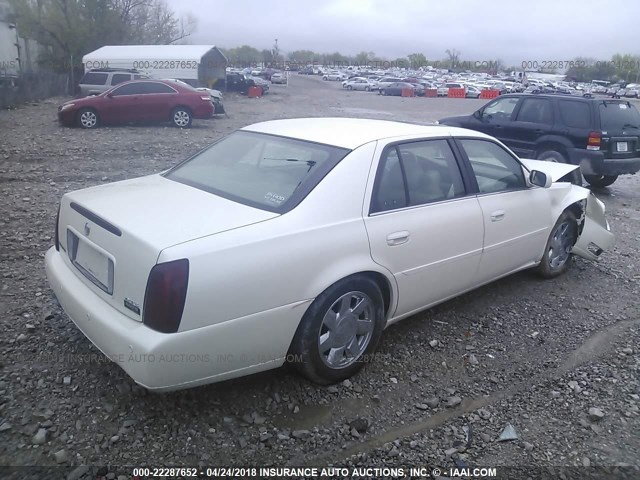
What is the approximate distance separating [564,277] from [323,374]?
3162 millimetres

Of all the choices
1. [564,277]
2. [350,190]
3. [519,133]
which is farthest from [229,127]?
[350,190]

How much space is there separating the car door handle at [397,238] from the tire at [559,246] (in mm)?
2080

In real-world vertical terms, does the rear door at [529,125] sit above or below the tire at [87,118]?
above

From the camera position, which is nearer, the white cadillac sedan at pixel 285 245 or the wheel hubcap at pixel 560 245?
the white cadillac sedan at pixel 285 245

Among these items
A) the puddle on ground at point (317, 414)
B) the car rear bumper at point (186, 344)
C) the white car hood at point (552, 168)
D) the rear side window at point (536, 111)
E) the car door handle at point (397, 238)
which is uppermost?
the rear side window at point (536, 111)

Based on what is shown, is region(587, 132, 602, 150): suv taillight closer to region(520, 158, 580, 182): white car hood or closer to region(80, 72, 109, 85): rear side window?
region(520, 158, 580, 182): white car hood

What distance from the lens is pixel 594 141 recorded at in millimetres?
8812

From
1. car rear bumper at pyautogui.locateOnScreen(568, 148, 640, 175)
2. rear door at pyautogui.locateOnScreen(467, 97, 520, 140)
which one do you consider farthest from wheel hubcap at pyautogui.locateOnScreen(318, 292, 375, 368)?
rear door at pyautogui.locateOnScreen(467, 97, 520, 140)

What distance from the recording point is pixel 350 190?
10.3ft

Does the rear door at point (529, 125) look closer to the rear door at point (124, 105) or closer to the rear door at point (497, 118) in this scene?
the rear door at point (497, 118)

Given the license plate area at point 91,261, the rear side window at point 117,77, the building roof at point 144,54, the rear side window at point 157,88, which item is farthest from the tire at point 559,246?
the building roof at point 144,54

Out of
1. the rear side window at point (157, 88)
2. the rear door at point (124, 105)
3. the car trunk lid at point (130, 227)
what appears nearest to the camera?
the car trunk lid at point (130, 227)

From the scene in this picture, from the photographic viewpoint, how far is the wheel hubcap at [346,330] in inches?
121

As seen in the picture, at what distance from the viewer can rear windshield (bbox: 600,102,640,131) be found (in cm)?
889
